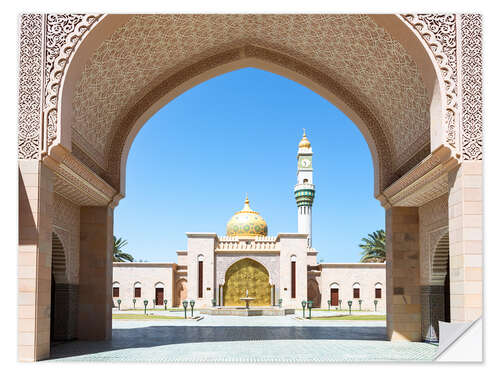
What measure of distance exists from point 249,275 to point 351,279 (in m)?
5.10

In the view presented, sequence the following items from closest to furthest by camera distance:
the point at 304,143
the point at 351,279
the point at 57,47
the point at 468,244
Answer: the point at 468,244 < the point at 57,47 < the point at 351,279 < the point at 304,143

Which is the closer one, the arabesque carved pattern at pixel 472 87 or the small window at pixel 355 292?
the arabesque carved pattern at pixel 472 87

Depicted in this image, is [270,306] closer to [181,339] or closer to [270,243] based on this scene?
[270,243]

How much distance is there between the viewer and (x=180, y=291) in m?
28.4

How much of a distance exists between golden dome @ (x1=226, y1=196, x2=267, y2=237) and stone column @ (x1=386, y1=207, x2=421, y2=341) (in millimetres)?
18747

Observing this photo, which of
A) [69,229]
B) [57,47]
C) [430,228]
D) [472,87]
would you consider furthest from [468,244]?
[69,229]

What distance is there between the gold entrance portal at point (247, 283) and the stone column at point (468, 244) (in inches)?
768

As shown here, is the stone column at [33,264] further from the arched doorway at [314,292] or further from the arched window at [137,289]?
the arched doorway at [314,292]

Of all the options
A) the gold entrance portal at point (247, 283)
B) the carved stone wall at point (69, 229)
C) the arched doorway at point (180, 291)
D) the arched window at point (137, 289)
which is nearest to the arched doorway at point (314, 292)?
the gold entrance portal at point (247, 283)

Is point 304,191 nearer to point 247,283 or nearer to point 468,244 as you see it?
point 247,283

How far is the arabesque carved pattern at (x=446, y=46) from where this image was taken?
6941 millimetres

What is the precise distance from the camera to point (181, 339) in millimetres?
10516

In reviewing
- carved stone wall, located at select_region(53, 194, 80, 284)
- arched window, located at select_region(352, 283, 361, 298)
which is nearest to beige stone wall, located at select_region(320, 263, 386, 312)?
arched window, located at select_region(352, 283, 361, 298)

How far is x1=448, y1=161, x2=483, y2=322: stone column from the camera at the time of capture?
21.7ft
